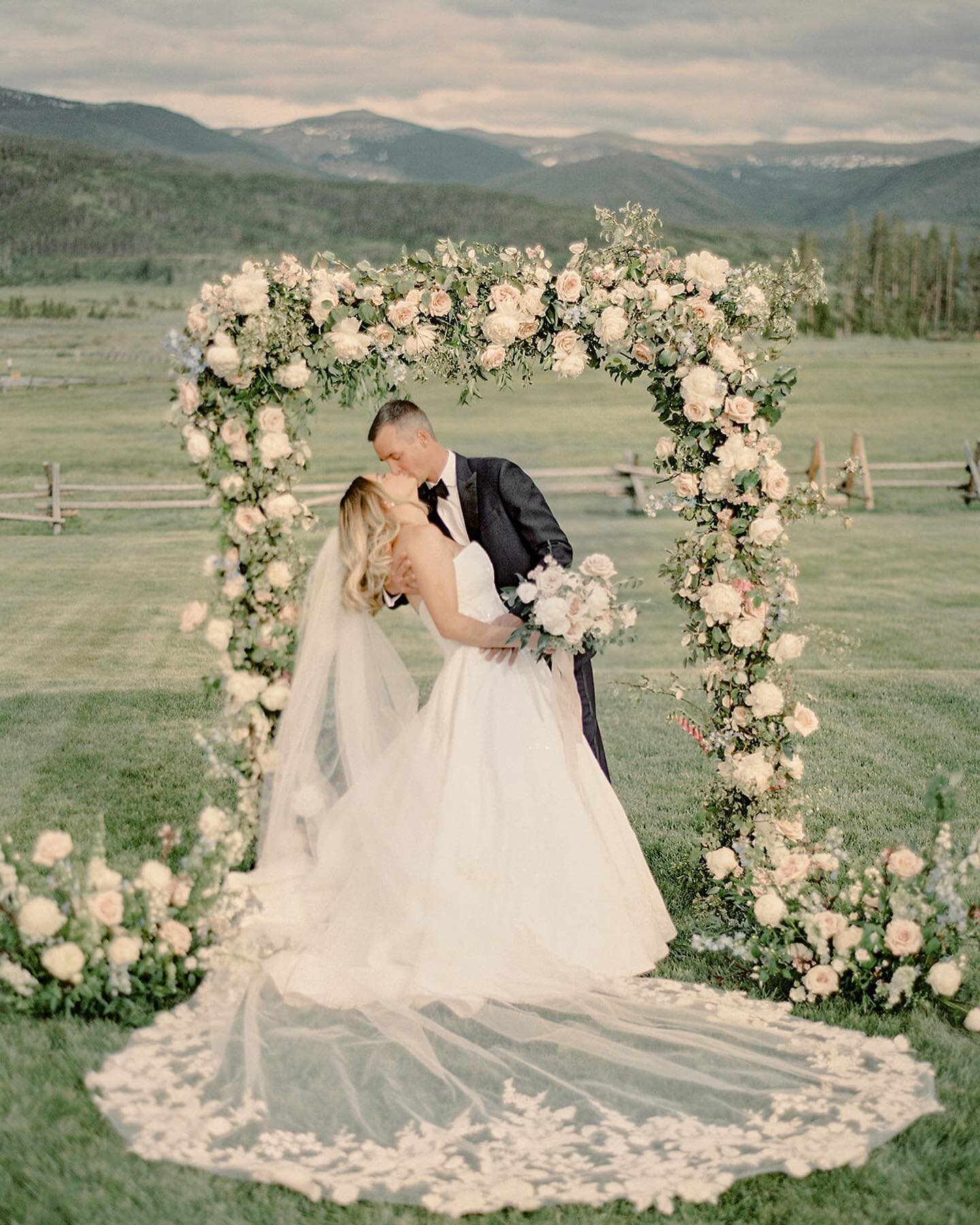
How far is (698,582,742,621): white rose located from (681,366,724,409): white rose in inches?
32.0

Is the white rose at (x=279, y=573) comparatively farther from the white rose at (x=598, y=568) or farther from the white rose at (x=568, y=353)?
the white rose at (x=568, y=353)

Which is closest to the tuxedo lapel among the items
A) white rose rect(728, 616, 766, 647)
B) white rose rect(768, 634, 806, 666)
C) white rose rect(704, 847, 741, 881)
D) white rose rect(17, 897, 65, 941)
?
white rose rect(728, 616, 766, 647)

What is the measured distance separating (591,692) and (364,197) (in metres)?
50.8

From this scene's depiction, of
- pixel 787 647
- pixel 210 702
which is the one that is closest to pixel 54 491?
pixel 210 702

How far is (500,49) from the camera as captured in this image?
4838cm

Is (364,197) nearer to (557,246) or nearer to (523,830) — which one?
(557,246)

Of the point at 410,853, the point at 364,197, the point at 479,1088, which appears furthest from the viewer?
the point at 364,197

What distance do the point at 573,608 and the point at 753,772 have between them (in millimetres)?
1283

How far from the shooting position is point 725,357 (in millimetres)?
5527

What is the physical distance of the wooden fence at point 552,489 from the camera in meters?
22.2

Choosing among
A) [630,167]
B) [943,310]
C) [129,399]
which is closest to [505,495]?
[129,399]

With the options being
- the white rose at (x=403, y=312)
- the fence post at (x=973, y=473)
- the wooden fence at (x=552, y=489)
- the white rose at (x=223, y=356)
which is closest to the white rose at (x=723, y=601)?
the white rose at (x=403, y=312)

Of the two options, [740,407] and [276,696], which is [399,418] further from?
[740,407]

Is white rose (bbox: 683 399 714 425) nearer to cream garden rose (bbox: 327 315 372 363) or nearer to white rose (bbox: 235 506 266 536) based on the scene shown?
cream garden rose (bbox: 327 315 372 363)
